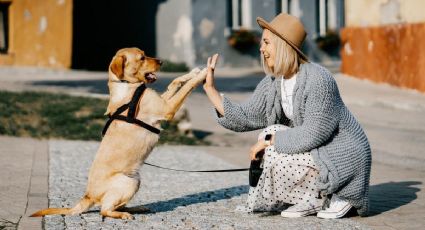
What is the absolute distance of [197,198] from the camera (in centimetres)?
761

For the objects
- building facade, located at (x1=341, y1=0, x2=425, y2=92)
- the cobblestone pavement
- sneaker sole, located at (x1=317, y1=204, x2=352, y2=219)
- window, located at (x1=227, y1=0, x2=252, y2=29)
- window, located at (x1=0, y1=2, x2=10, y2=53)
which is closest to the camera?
the cobblestone pavement

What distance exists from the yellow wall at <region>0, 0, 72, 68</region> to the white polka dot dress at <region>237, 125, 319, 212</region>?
62.1ft

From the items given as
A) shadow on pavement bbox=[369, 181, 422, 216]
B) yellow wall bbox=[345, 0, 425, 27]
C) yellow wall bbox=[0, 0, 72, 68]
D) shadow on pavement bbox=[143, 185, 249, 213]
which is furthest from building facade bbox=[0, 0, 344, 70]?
shadow on pavement bbox=[369, 181, 422, 216]

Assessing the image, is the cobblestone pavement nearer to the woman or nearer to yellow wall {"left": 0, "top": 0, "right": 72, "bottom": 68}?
the woman

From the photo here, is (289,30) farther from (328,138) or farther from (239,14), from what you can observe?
(239,14)

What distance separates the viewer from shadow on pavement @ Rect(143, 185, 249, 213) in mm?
7145

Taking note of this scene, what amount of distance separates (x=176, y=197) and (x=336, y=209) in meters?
1.68

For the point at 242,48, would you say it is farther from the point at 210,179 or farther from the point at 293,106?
the point at 293,106

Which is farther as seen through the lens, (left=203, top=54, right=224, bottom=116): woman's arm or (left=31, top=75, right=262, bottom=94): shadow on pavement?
(left=31, top=75, right=262, bottom=94): shadow on pavement

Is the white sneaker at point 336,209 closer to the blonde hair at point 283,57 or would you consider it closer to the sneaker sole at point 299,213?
the sneaker sole at point 299,213

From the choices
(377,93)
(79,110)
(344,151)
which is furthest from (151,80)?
(377,93)

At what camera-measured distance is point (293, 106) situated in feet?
21.5

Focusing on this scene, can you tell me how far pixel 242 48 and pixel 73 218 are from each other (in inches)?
856

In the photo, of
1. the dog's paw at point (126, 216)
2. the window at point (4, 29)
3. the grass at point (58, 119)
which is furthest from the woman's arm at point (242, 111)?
the window at point (4, 29)
